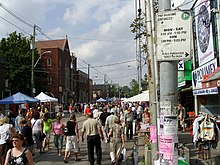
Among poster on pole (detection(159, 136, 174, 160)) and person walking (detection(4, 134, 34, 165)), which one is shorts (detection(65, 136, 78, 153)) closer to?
person walking (detection(4, 134, 34, 165))

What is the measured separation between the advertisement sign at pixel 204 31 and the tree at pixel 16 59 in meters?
38.3

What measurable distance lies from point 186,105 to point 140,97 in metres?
6.64

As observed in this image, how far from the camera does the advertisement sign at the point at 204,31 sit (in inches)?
563

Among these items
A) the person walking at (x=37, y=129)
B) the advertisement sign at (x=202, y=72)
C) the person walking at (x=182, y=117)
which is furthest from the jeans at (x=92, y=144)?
the person walking at (x=182, y=117)

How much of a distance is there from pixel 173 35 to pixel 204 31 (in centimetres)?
1228

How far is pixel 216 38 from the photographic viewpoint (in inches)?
541

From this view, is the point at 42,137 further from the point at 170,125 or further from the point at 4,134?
the point at 170,125

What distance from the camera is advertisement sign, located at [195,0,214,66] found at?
14.3 m

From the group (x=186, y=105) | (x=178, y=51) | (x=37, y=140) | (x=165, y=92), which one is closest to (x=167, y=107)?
(x=165, y=92)

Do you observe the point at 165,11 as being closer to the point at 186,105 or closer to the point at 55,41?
the point at 186,105

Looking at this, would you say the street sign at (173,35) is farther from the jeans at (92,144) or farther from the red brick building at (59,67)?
the red brick building at (59,67)

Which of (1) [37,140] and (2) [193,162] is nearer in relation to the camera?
(2) [193,162]

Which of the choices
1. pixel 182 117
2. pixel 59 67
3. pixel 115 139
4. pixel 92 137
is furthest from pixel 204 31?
pixel 59 67

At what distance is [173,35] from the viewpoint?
12.8 feet
